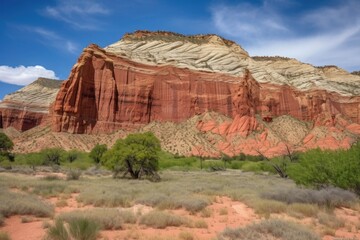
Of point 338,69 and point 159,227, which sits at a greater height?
point 338,69

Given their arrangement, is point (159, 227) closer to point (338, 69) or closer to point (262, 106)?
point (262, 106)

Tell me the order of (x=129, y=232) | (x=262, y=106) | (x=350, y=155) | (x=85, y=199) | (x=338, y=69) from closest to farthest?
(x=129, y=232) < (x=85, y=199) < (x=350, y=155) < (x=262, y=106) < (x=338, y=69)

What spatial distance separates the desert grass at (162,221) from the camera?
40.6 ft

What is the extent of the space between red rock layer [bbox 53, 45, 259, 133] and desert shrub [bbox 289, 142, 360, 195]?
67809 millimetres

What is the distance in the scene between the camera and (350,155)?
19562 millimetres

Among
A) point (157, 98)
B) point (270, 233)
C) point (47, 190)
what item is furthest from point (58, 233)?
point (157, 98)

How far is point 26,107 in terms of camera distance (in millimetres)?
135000

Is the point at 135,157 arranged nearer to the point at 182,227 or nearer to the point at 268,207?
the point at 268,207

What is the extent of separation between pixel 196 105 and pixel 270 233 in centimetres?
8490

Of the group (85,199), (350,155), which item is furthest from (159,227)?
(350,155)

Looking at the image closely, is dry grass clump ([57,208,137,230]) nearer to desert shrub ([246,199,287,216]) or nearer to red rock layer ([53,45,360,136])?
desert shrub ([246,199,287,216])

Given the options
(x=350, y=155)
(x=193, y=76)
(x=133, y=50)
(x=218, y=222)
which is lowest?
(x=218, y=222)

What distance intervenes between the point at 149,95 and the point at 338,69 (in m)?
108

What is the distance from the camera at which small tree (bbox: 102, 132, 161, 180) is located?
3362cm
